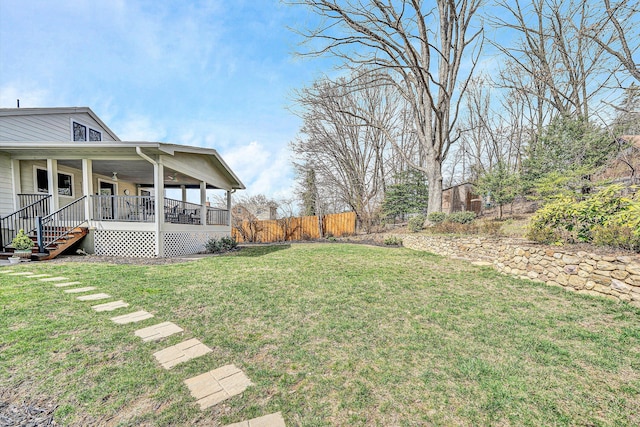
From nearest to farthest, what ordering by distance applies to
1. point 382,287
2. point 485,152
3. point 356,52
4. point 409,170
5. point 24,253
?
point 382,287
point 24,253
point 356,52
point 409,170
point 485,152

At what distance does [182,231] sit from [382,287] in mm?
7278

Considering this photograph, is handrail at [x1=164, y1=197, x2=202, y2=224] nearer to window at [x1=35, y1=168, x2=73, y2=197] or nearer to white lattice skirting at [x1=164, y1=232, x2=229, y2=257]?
white lattice skirting at [x1=164, y1=232, x2=229, y2=257]

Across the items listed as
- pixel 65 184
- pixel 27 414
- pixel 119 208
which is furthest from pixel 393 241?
pixel 65 184

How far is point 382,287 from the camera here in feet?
15.2

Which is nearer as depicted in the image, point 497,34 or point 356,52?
point 497,34

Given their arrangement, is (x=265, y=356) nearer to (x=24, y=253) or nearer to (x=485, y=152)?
(x=24, y=253)

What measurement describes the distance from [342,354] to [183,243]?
819cm

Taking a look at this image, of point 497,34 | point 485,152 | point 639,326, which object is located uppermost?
point 497,34

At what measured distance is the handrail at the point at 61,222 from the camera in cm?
737

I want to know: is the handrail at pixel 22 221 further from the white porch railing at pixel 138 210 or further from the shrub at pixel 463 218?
the shrub at pixel 463 218

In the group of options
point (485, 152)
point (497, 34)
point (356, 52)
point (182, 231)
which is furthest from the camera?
point (485, 152)

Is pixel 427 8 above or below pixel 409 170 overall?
above

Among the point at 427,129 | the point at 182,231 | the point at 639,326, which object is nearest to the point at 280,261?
the point at 182,231

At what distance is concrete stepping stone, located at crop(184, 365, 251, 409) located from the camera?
1899 mm
